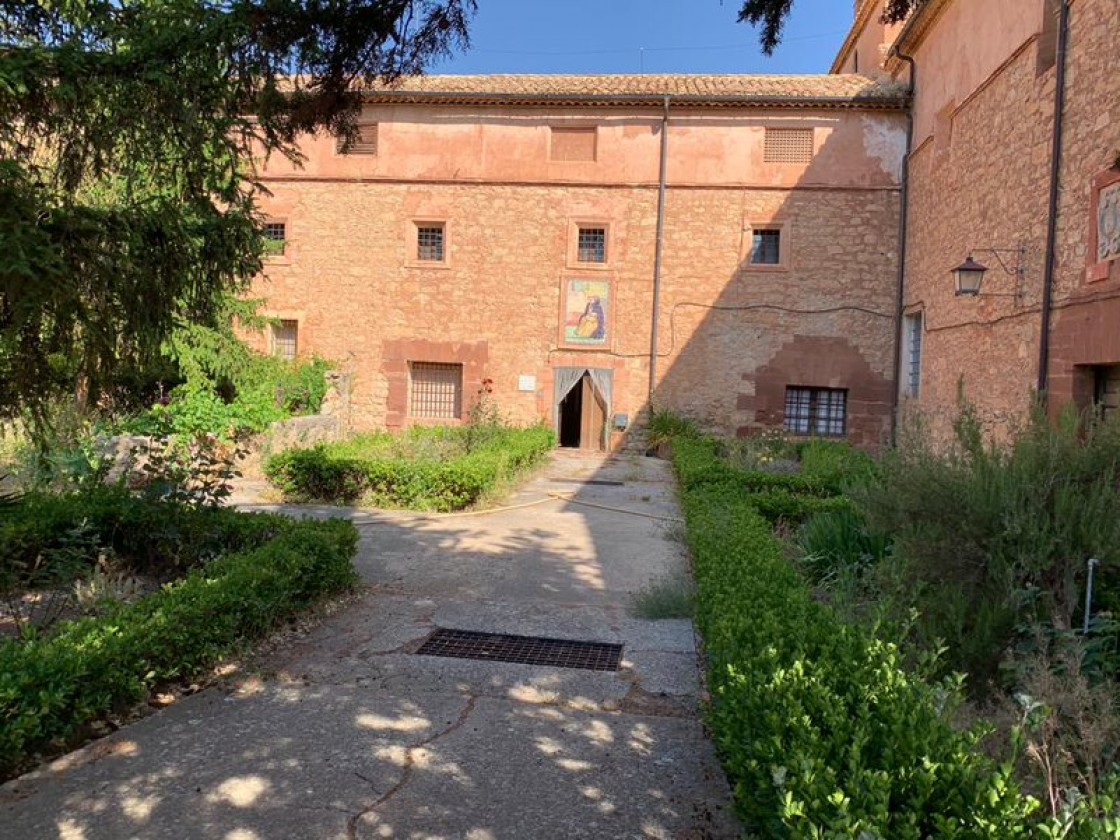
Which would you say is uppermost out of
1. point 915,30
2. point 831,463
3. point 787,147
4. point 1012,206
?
point 915,30

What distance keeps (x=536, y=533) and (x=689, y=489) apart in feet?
7.23

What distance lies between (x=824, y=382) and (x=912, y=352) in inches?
68.5

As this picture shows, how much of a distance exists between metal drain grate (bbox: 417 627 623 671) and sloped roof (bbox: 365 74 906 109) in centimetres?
1382

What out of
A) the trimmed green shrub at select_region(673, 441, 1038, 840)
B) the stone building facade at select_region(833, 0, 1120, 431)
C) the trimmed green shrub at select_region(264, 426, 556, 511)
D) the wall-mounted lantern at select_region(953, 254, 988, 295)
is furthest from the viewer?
the wall-mounted lantern at select_region(953, 254, 988, 295)

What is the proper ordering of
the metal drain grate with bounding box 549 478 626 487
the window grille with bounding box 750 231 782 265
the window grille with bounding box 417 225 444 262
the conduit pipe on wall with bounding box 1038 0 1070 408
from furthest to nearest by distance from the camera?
the window grille with bounding box 417 225 444 262, the window grille with bounding box 750 231 782 265, the metal drain grate with bounding box 549 478 626 487, the conduit pipe on wall with bounding box 1038 0 1070 408

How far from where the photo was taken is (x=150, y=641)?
3.61m

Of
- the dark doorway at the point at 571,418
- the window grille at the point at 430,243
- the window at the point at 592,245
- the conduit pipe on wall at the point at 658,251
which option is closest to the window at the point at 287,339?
the window grille at the point at 430,243

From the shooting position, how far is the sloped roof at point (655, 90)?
1606 centimetres

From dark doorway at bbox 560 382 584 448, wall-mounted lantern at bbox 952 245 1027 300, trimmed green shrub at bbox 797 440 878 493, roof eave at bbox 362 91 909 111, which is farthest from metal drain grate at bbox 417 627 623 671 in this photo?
dark doorway at bbox 560 382 584 448

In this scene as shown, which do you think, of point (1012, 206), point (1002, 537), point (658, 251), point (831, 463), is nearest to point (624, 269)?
point (658, 251)

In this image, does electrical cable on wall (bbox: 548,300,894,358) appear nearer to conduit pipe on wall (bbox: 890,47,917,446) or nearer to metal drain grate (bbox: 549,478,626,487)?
conduit pipe on wall (bbox: 890,47,917,446)

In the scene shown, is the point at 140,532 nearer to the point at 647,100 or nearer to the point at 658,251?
the point at 658,251

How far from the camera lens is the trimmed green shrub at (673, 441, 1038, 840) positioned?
1809mm

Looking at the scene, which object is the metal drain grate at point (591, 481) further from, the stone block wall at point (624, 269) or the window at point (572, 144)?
the window at point (572, 144)
